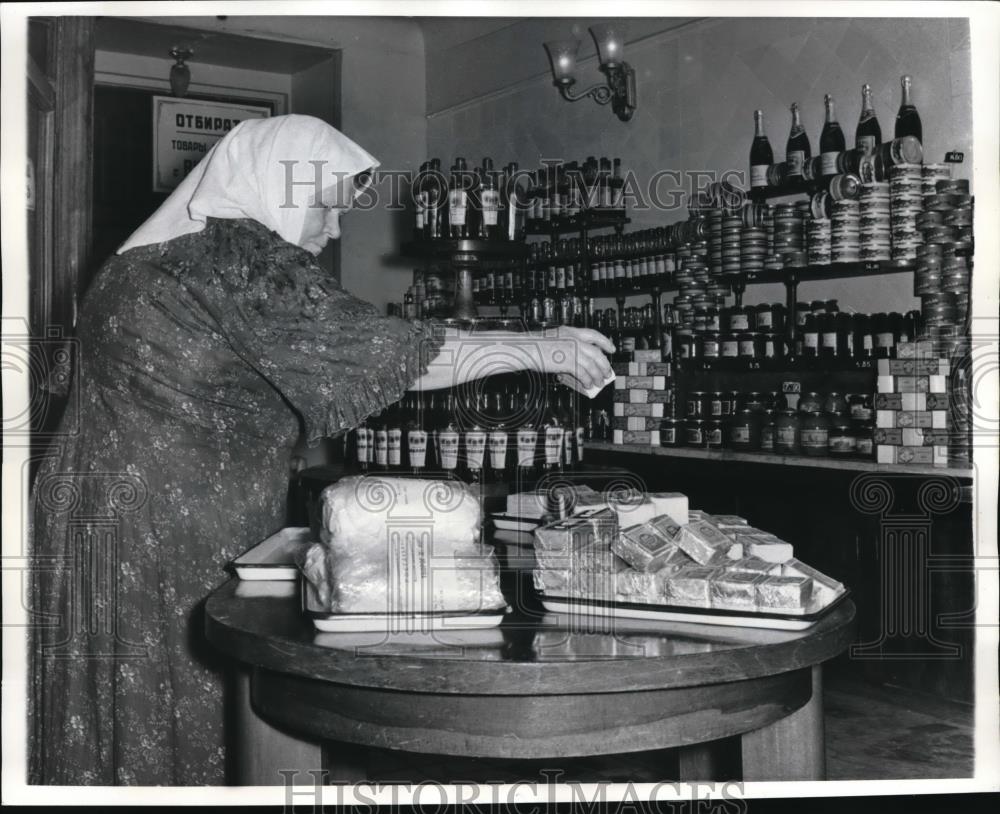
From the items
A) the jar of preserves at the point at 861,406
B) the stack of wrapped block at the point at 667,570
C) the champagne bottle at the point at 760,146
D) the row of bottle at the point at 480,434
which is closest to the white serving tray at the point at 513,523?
the stack of wrapped block at the point at 667,570

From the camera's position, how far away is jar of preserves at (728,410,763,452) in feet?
14.6

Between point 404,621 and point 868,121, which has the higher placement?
point 868,121

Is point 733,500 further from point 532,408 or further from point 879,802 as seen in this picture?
point 879,802

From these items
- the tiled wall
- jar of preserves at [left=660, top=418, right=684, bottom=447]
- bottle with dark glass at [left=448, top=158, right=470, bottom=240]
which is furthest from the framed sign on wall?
jar of preserves at [left=660, top=418, right=684, bottom=447]

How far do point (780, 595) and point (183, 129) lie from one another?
7.19 meters

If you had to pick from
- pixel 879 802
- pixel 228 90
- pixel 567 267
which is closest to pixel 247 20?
pixel 228 90

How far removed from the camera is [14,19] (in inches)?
72.3

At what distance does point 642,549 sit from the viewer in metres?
1.28

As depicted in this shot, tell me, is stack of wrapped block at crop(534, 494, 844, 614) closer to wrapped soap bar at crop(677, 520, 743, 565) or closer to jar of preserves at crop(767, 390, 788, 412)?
wrapped soap bar at crop(677, 520, 743, 565)

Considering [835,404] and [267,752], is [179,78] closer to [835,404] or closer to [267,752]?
[835,404]

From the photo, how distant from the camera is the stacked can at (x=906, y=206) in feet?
12.8

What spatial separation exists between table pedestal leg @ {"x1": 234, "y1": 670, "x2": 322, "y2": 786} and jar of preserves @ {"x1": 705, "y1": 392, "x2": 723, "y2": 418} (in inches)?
145

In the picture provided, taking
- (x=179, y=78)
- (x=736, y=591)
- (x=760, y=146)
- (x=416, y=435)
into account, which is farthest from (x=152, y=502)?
(x=179, y=78)

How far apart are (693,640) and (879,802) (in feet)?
2.02
